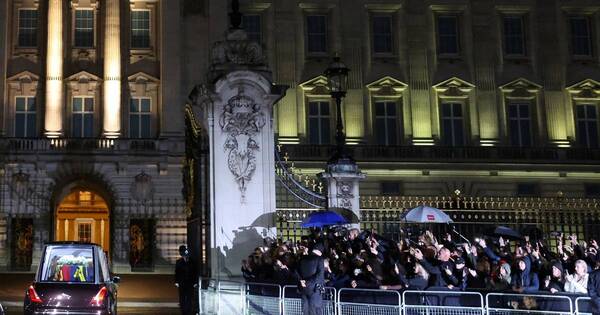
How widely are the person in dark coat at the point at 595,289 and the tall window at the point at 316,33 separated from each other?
3671 centimetres

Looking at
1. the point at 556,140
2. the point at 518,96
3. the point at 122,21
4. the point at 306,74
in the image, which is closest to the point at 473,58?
the point at 518,96

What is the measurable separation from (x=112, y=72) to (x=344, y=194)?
100 feet

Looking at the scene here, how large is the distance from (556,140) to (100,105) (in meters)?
26.5

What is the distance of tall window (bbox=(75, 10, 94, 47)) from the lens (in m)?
48.0

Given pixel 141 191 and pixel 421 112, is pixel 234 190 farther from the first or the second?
pixel 421 112

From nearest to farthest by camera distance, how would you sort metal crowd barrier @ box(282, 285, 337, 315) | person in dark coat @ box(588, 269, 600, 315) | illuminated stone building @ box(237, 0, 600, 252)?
1. person in dark coat @ box(588, 269, 600, 315)
2. metal crowd barrier @ box(282, 285, 337, 315)
3. illuminated stone building @ box(237, 0, 600, 252)

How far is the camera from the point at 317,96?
1891 inches

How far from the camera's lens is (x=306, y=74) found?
48.1 metres

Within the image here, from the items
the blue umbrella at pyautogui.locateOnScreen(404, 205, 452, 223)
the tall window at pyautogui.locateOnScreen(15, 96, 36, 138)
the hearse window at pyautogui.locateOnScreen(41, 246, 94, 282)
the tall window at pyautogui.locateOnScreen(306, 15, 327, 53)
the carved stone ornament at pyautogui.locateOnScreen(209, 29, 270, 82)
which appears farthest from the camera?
the tall window at pyautogui.locateOnScreen(306, 15, 327, 53)

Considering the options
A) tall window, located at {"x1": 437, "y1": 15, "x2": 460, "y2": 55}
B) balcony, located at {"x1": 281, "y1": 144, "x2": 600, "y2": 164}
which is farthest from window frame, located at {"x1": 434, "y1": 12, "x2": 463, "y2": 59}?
balcony, located at {"x1": 281, "y1": 144, "x2": 600, "y2": 164}

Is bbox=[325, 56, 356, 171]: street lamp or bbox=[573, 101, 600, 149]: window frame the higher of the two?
bbox=[573, 101, 600, 149]: window frame

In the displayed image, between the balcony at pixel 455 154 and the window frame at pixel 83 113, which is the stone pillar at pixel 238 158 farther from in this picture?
the window frame at pixel 83 113

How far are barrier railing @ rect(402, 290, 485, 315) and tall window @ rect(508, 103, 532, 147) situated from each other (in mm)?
37369

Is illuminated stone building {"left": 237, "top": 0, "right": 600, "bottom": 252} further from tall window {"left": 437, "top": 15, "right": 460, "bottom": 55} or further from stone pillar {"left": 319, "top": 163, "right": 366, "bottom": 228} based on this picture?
stone pillar {"left": 319, "top": 163, "right": 366, "bottom": 228}
